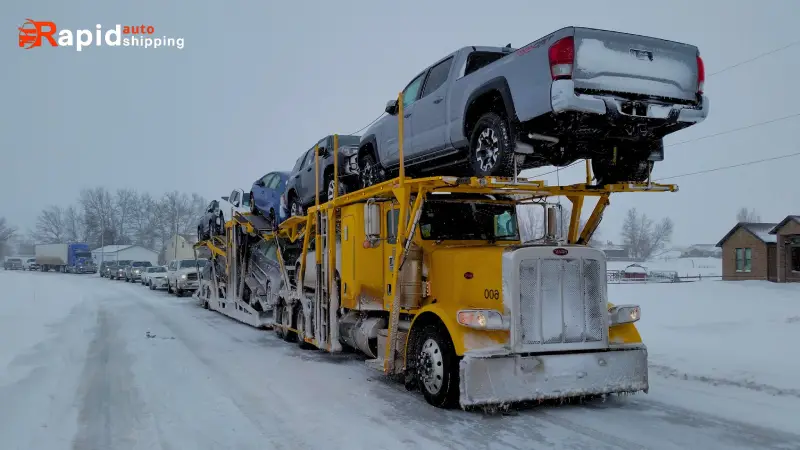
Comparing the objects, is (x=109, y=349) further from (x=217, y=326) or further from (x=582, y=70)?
(x=582, y=70)

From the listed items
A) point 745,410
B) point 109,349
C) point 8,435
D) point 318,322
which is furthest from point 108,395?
point 745,410

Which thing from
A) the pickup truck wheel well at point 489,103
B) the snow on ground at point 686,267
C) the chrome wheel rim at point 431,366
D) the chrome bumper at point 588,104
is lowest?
the snow on ground at point 686,267

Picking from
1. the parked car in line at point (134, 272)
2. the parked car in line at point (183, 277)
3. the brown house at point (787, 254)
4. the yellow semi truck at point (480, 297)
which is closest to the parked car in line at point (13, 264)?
the parked car in line at point (134, 272)

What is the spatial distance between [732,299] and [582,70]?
72.2 feet

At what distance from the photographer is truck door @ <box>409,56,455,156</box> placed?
7332 millimetres

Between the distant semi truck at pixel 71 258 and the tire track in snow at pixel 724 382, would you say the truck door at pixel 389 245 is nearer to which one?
the tire track in snow at pixel 724 382

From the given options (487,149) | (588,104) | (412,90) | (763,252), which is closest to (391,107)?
(412,90)

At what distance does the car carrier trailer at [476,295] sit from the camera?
19.7 feet

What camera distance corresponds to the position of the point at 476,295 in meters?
6.46

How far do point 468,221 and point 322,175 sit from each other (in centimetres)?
428

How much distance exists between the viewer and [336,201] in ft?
29.7

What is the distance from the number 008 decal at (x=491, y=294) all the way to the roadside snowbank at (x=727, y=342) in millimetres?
3542

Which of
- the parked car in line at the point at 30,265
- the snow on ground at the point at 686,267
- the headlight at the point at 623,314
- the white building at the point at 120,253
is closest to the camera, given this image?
the headlight at the point at 623,314

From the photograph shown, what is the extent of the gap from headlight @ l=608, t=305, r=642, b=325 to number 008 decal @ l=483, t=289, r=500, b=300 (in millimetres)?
1344
